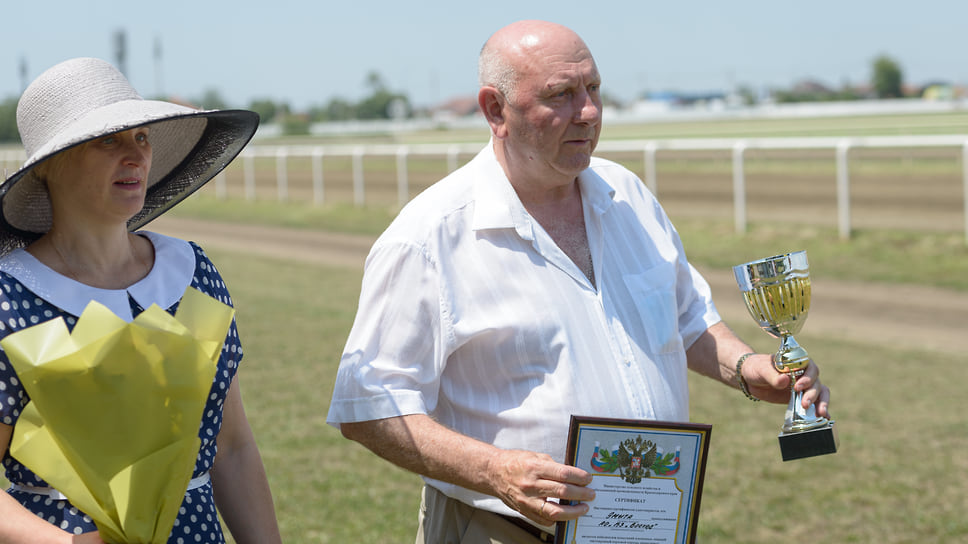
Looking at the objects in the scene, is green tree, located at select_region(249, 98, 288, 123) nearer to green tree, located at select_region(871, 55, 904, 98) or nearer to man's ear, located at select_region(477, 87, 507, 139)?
green tree, located at select_region(871, 55, 904, 98)

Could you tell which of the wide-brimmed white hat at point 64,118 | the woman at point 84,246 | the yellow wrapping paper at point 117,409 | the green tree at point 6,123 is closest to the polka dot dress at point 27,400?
the woman at point 84,246

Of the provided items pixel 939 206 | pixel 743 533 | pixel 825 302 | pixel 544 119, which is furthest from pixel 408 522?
pixel 939 206

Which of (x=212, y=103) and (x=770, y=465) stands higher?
(x=212, y=103)

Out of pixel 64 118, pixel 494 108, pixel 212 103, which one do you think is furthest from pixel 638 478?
pixel 212 103

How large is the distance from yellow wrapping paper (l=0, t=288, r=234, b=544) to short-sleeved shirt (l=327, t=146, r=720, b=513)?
Answer: 73cm

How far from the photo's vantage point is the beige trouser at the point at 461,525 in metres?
2.73

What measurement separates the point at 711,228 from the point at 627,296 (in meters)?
15.9

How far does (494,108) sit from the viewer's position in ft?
9.20

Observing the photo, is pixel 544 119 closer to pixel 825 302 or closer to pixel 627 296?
pixel 627 296

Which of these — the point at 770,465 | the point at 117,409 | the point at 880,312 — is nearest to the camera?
the point at 117,409

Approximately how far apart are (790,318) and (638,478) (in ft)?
2.21

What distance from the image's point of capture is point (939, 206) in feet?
65.4

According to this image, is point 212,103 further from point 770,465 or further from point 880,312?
point 770,465

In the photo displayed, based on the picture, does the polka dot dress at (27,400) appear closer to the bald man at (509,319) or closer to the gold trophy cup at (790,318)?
the bald man at (509,319)
